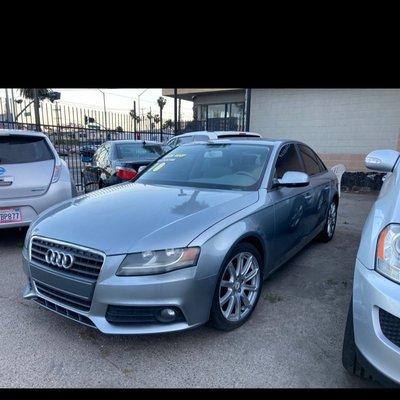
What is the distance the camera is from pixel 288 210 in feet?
11.7

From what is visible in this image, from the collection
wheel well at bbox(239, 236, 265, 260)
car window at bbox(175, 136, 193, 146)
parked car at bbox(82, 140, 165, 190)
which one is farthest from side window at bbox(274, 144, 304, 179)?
car window at bbox(175, 136, 193, 146)

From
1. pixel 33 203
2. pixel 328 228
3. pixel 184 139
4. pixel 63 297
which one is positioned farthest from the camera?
pixel 184 139

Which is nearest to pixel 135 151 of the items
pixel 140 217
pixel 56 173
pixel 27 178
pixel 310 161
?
pixel 56 173

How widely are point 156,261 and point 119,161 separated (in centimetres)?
463

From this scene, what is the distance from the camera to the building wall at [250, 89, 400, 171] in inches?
430

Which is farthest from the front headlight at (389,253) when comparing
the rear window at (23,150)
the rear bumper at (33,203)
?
the rear window at (23,150)

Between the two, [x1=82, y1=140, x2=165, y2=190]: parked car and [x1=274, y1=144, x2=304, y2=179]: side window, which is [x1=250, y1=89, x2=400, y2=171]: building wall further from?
[x1=274, y1=144, x2=304, y2=179]: side window

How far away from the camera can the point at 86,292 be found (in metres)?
2.38

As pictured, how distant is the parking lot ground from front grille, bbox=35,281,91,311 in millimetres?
355

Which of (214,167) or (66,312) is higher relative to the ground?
(214,167)

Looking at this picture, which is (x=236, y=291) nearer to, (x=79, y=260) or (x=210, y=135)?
(x=79, y=260)

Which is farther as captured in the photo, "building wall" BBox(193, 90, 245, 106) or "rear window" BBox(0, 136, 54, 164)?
"building wall" BBox(193, 90, 245, 106)
